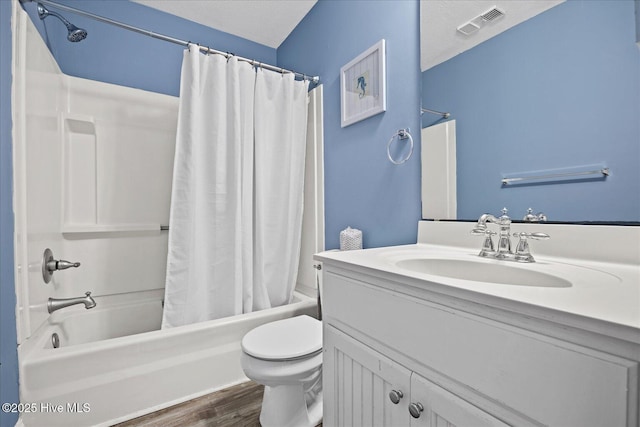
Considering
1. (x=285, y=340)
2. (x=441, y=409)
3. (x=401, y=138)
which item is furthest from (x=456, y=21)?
(x=285, y=340)

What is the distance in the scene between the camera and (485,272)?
863 mm

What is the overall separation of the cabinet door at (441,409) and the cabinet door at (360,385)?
3 centimetres

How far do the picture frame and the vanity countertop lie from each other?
71cm

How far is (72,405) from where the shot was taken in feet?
3.84

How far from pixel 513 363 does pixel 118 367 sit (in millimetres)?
1512

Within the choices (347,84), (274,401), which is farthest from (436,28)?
(274,401)

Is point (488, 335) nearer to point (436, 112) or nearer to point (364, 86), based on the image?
point (436, 112)

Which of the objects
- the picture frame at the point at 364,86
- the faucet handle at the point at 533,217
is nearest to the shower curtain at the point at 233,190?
the picture frame at the point at 364,86

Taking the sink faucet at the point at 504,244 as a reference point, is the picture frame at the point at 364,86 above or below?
above

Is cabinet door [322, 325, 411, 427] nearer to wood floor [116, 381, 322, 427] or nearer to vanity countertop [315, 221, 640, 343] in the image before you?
vanity countertop [315, 221, 640, 343]

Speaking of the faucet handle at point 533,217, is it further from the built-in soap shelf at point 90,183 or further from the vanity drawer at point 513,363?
the built-in soap shelf at point 90,183

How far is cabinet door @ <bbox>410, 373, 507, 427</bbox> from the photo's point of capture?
53 cm

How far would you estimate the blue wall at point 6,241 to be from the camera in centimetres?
98

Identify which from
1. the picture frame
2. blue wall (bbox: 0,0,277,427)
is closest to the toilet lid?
blue wall (bbox: 0,0,277,427)
